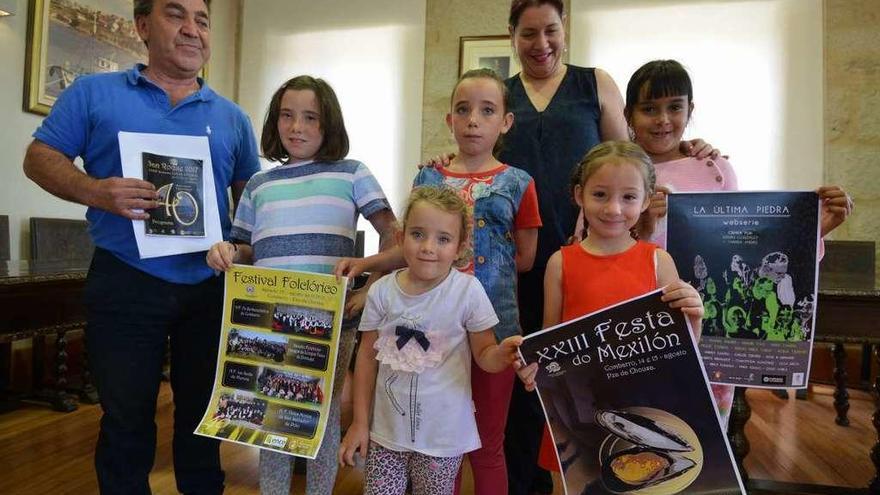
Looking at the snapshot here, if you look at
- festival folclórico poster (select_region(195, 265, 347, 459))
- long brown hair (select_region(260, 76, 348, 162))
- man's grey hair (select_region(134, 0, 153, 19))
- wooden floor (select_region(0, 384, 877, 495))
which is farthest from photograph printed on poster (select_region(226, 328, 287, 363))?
wooden floor (select_region(0, 384, 877, 495))

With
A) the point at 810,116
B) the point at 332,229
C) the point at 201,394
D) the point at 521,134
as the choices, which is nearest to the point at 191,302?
the point at 201,394

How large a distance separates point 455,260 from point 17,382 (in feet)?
11.1

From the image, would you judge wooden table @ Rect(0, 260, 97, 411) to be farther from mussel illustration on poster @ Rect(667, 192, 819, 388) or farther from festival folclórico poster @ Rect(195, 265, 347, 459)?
mussel illustration on poster @ Rect(667, 192, 819, 388)

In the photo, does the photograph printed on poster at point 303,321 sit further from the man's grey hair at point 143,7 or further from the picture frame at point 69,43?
the picture frame at point 69,43

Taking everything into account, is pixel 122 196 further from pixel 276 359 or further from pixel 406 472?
pixel 406 472

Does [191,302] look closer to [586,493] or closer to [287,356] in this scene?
[287,356]

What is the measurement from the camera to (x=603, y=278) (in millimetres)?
1260

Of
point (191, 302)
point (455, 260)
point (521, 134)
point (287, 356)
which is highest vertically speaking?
point (521, 134)

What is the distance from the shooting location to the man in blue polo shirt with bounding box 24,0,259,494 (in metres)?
1.36

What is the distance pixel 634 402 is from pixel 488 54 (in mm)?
4163

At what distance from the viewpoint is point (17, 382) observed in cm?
335

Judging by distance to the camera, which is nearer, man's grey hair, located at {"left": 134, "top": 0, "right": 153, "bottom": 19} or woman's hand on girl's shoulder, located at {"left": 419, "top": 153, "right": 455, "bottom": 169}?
man's grey hair, located at {"left": 134, "top": 0, "right": 153, "bottom": 19}

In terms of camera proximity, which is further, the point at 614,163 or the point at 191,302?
the point at 191,302

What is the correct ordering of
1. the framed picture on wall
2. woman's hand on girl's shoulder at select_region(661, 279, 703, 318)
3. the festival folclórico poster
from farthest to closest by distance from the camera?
the framed picture on wall, the festival folclórico poster, woman's hand on girl's shoulder at select_region(661, 279, 703, 318)
